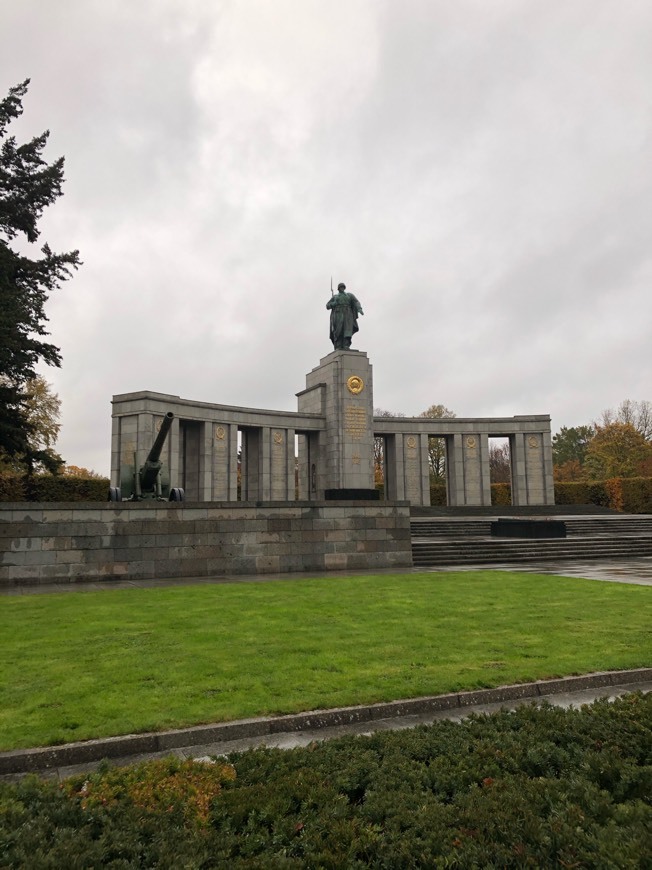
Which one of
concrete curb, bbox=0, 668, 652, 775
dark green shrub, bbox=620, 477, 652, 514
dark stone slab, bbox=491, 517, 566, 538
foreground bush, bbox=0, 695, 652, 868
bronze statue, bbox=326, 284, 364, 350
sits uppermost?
bronze statue, bbox=326, 284, 364, 350

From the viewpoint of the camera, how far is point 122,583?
1593 centimetres

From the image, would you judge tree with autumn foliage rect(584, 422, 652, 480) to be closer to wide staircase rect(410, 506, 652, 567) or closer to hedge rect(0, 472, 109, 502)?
wide staircase rect(410, 506, 652, 567)

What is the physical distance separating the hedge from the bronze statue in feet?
54.4

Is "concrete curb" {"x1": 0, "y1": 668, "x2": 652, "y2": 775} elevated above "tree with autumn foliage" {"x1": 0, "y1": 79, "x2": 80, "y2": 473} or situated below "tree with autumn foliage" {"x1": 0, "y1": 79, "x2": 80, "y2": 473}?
below

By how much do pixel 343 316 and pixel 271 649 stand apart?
3240 centimetres

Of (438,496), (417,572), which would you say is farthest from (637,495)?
(417,572)

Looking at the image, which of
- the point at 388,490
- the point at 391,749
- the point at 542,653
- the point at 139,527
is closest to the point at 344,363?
the point at 388,490

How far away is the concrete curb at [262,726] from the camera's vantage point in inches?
188

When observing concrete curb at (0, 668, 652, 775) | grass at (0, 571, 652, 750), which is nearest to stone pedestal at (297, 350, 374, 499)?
grass at (0, 571, 652, 750)

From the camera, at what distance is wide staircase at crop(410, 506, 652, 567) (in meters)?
21.7

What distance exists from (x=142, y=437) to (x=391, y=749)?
97.9 ft

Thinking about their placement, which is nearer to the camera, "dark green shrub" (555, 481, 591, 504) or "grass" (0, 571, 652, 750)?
"grass" (0, 571, 652, 750)

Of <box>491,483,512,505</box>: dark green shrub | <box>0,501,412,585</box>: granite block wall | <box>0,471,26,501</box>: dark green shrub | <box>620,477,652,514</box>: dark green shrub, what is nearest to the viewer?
<box>0,501,412,585</box>: granite block wall

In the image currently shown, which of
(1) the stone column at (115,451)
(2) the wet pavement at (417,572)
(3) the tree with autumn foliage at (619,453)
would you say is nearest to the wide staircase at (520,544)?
(2) the wet pavement at (417,572)
